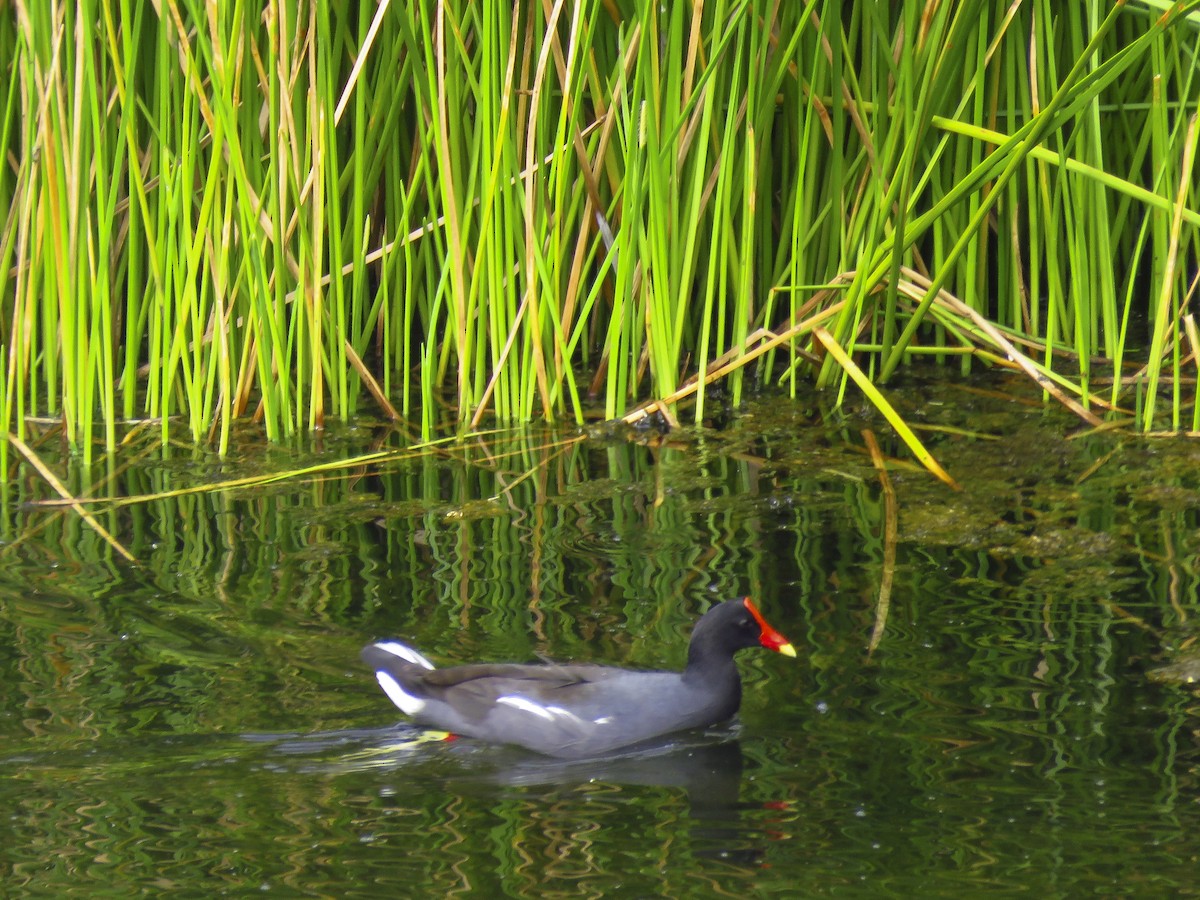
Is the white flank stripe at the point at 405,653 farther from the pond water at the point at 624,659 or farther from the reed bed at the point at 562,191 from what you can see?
the reed bed at the point at 562,191

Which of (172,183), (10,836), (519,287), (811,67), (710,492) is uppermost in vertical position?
(811,67)

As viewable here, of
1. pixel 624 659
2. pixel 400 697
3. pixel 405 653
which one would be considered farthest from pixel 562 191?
pixel 400 697

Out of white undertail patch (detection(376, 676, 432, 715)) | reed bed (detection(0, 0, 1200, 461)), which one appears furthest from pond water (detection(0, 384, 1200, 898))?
reed bed (detection(0, 0, 1200, 461))

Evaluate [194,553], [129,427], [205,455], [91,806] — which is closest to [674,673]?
[91,806]

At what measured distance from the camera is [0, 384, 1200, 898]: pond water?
9.17ft

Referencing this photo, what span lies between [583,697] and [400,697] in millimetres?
403

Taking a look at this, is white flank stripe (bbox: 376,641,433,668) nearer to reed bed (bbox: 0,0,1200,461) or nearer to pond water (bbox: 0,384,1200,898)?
pond water (bbox: 0,384,1200,898)

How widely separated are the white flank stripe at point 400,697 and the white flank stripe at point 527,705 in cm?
17

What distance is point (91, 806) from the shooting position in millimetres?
3021

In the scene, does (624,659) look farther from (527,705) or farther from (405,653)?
(405,653)

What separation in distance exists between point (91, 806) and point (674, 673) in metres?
1.23

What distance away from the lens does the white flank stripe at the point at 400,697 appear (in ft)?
11.2

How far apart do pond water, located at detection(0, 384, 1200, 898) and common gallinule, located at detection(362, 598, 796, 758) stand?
7cm

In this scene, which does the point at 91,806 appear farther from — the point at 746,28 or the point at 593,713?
the point at 746,28
